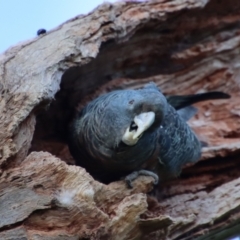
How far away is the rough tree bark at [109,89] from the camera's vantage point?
52.1 inches

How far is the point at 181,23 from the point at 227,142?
411mm

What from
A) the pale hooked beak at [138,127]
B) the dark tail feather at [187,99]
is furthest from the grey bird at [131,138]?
the dark tail feather at [187,99]

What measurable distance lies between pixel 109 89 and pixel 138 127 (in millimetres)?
513

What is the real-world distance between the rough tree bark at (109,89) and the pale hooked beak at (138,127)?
12 cm

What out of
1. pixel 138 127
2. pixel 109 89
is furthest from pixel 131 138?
pixel 109 89

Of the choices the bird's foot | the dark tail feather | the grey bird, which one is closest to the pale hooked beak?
the grey bird

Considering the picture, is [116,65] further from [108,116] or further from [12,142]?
[12,142]

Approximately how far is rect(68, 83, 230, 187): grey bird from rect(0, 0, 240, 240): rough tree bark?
72 millimetres

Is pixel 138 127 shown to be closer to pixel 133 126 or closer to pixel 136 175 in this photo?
pixel 133 126

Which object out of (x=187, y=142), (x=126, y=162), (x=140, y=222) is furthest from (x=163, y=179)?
(x=140, y=222)

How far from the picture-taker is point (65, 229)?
1.32 meters

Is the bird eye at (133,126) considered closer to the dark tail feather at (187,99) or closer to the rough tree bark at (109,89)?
the rough tree bark at (109,89)

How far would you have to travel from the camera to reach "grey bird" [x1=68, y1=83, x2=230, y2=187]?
1.48m

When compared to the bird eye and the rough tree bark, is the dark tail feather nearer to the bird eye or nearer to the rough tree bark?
the rough tree bark
